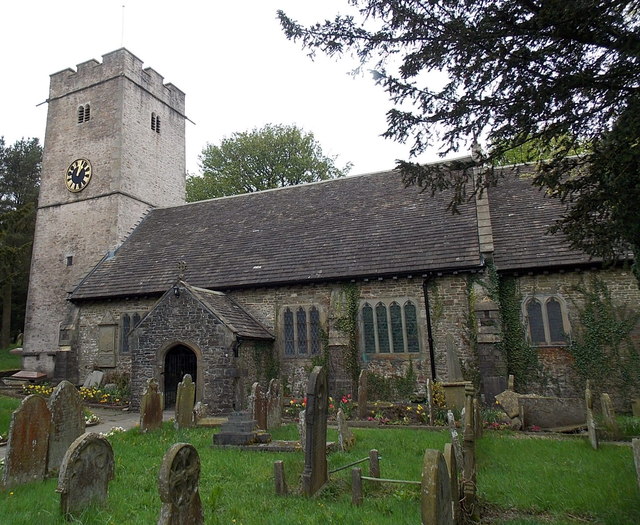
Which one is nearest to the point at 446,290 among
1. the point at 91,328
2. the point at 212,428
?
the point at 212,428

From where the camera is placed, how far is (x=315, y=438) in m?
6.64

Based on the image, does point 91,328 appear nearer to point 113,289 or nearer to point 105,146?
point 113,289

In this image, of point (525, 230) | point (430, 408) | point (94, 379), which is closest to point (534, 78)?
point (430, 408)

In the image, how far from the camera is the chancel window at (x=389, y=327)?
50.4 feet

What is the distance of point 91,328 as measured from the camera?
19828 mm

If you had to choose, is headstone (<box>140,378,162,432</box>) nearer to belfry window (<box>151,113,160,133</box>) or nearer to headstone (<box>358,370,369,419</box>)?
headstone (<box>358,370,369,419</box>)

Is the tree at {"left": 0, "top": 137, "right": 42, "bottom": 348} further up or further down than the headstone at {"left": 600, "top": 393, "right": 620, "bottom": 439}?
further up

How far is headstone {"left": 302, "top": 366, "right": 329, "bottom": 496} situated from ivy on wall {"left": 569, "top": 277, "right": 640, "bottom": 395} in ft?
31.9

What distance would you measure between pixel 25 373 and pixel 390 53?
70.5 feet

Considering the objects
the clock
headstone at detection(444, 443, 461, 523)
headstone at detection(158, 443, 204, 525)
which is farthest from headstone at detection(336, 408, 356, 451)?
the clock

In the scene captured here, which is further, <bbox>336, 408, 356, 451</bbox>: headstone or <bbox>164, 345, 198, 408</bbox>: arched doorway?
<bbox>164, 345, 198, 408</bbox>: arched doorway

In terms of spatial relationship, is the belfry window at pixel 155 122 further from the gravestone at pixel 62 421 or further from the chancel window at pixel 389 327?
the gravestone at pixel 62 421

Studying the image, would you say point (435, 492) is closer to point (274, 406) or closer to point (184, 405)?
point (274, 406)

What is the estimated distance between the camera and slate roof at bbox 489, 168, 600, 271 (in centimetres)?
1439
